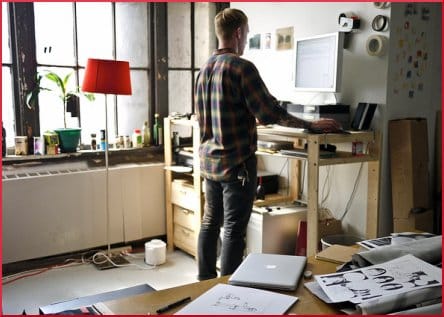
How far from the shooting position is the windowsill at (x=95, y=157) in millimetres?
3340

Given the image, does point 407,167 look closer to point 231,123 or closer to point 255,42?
point 231,123

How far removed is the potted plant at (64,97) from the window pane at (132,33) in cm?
49

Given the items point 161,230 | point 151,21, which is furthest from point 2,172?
point 151,21

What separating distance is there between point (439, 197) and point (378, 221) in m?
0.48

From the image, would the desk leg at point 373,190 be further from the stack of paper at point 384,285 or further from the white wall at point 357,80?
the stack of paper at point 384,285

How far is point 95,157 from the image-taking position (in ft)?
12.0

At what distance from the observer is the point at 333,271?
1.46m

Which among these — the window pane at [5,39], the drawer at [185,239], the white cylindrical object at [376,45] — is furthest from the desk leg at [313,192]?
the window pane at [5,39]

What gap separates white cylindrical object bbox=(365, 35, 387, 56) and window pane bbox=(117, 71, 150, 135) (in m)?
1.76

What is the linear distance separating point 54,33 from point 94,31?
0.29 m

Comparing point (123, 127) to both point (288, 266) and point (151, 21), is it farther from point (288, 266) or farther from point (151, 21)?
point (288, 266)

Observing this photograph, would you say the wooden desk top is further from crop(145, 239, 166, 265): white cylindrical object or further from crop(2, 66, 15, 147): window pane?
crop(2, 66, 15, 147): window pane

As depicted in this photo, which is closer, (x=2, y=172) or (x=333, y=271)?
(x=333, y=271)

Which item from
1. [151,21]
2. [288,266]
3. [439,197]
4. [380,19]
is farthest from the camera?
[151,21]
